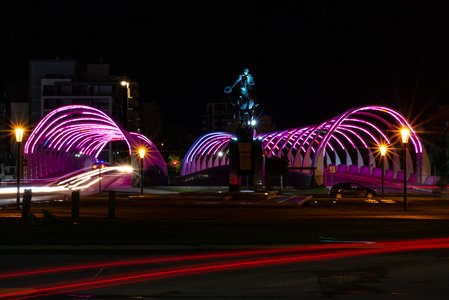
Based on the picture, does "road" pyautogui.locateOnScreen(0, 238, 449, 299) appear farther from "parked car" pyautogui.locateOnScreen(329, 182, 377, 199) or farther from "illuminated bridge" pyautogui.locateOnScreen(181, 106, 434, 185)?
"illuminated bridge" pyautogui.locateOnScreen(181, 106, 434, 185)

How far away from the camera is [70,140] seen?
4195 inches

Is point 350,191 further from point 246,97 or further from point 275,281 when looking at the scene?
point 275,281

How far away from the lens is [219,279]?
1211 cm

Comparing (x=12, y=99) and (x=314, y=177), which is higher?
(x=12, y=99)

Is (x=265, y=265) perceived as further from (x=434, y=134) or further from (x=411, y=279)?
(x=434, y=134)

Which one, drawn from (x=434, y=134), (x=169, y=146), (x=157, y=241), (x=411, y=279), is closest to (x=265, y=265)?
(x=411, y=279)

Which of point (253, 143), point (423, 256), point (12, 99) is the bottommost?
point (423, 256)

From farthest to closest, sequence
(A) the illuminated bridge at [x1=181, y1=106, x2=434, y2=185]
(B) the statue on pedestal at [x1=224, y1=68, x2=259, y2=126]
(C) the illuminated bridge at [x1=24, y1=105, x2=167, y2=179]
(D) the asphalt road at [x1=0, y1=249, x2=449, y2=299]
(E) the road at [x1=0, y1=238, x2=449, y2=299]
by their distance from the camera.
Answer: (C) the illuminated bridge at [x1=24, y1=105, x2=167, y2=179] < (A) the illuminated bridge at [x1=181, y1=106, x2=434, y2=185] < (B) the statue on pedestal at [x1=224, y1=68, x2=259, y2=126] < (E) the road at [x1=0, y1=238, x2=449, y2=299] < (D) the asphalt road at [x1=0, y1=249, x2=449, y2=299]

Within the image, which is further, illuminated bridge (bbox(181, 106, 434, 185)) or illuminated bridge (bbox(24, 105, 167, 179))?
illuminated bridge (bbox(24, 105, 167, 179))

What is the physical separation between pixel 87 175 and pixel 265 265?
7102cm

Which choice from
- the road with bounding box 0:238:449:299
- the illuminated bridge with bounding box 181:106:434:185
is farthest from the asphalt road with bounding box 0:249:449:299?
the illuminated bridge with bounding box 181:106:434:185

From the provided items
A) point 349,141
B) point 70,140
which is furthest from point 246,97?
point 70,140

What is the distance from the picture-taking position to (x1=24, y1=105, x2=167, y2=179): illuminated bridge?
8031 centimetres

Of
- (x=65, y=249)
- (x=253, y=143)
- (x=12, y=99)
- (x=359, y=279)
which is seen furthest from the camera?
(x=12, y=99)
